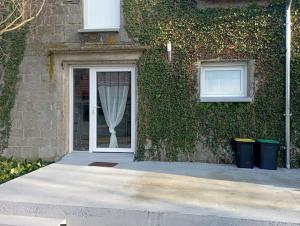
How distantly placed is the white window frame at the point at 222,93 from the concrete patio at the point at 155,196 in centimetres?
164

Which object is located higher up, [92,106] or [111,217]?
[92,106]

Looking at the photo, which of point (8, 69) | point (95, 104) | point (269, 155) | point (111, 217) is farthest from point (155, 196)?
point (8, 69)

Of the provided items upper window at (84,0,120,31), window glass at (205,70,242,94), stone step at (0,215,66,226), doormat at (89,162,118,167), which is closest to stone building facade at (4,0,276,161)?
upper window at (84,0,120,31)

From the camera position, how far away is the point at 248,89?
821cm

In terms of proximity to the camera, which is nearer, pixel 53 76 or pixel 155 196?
pixel 155 196

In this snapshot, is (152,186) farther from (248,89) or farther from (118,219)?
(248,89)

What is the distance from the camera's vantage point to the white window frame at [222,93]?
27.0ft

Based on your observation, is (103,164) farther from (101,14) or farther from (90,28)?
(101,14)

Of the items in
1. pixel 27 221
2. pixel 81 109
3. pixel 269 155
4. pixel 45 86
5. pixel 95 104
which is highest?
pixel 45 86

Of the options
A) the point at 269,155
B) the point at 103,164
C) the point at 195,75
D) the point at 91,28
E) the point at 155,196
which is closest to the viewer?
the point at 155,196

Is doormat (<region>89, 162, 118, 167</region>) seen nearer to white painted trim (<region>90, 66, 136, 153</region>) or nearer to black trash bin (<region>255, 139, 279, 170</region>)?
white painted trim (<region>90, 66, 136, 153</region>)

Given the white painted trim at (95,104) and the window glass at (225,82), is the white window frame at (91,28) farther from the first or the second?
the window glass at (225,82)

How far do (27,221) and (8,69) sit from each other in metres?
5.43

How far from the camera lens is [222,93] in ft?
27.6
